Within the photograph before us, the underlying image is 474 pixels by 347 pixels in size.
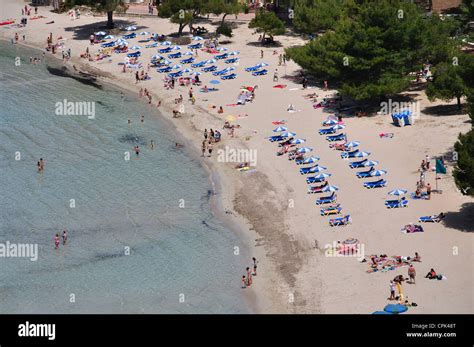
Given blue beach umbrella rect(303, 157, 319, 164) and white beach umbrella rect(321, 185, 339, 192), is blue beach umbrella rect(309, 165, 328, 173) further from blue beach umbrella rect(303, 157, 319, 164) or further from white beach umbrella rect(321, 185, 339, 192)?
white beach umbrella rect(321, 185, 339, 192)

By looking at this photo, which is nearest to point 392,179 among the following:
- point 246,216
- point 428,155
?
point 428,155

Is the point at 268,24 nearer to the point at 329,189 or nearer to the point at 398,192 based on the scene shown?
the point at 329,189

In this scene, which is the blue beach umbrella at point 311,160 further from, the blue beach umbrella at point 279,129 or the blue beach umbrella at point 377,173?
the blue beach umbrella at point 279,129

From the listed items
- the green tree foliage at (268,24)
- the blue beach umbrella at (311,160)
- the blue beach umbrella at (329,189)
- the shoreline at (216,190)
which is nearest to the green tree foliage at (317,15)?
the green tree foliage at (268,24)

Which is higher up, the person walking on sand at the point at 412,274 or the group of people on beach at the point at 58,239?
the person walking on sand at the point at 412,274

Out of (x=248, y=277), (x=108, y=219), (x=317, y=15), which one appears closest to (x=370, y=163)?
(x=248, y=277)

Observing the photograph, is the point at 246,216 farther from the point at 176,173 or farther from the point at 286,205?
the point at 176,173

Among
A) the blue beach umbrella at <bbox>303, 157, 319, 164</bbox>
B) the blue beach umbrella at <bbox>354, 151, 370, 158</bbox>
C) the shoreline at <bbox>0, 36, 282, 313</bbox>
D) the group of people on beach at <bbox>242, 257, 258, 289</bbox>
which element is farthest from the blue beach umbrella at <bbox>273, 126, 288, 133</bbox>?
the group of people on beach at <bbox>242, 257, 258, 289</bbox>
